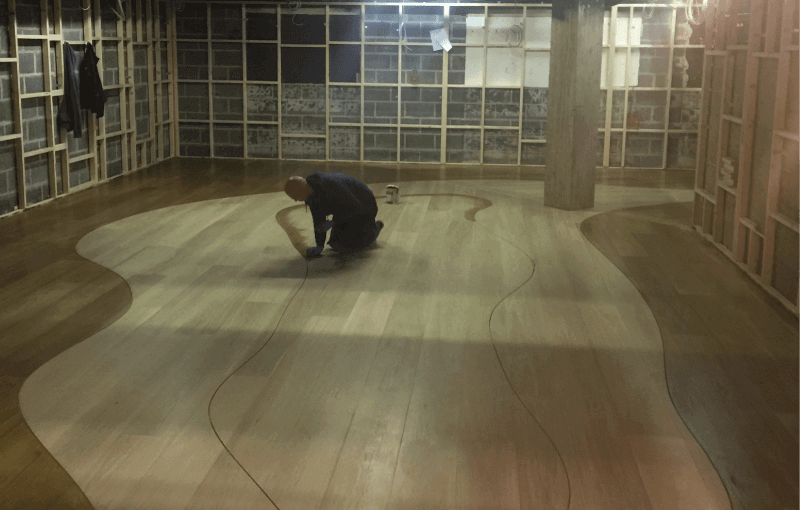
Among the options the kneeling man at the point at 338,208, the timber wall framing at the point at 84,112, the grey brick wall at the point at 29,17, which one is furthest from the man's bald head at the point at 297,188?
the grey brick wall at the point at 29,17

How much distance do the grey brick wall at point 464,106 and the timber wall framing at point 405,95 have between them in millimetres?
16

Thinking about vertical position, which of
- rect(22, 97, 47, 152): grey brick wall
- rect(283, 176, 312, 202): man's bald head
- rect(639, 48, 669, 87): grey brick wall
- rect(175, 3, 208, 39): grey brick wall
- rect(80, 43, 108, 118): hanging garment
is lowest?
rect(283, 176, 312, 202): man's bald head

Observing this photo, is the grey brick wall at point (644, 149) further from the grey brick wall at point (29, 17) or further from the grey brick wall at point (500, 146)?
the grey brick wall at point (29, 17)

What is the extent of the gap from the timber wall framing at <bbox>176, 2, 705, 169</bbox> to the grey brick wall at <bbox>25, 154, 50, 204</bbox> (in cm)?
412

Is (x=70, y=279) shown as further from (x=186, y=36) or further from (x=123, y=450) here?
(x=186, y=36)

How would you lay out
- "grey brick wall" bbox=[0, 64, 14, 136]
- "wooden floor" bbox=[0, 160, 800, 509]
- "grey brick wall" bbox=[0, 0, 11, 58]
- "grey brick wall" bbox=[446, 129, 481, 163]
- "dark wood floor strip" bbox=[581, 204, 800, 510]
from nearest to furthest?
"wooden floor" bbox=[0, 160, 800, 509], "dark wood floor strip" bbox=[581, 204, 800, 510], "grey brick wall" bbox=[0, 0, 11, 58], "grey brick wall" bbox=[0, 64, 14, 136], "grey brick wall" bbox=[446, 129, 481, 163]

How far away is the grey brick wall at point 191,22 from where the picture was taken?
477 inches

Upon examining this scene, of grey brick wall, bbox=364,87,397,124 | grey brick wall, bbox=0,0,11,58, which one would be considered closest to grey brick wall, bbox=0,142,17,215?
grey brick wall, bbox=0,0,11,58

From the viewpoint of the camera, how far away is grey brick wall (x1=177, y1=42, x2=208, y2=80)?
40.3 feet

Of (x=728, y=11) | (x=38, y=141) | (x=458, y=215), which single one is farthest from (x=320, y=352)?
(x=38, y=141)

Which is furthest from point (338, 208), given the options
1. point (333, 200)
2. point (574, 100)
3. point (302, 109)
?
point (302, 109)

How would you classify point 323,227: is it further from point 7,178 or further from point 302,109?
point 302,109

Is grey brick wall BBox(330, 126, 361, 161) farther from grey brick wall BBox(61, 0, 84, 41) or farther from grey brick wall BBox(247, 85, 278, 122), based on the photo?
grey brick wall BBox(61, 0, 84, 41)

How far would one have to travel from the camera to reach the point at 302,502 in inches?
116
